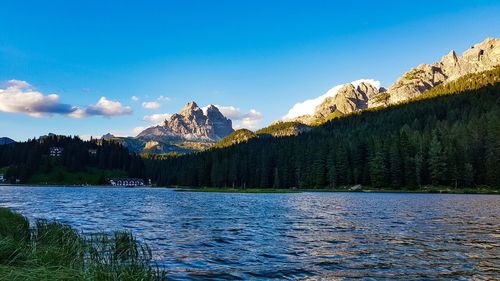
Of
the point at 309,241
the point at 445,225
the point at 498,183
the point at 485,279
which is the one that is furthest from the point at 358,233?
the point at 498,183

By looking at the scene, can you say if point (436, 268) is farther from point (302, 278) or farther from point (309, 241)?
point (309, 241)

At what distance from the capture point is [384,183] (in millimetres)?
149500

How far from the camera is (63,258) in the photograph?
1681 centimetres

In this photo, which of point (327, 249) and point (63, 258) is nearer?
point (63, 258)

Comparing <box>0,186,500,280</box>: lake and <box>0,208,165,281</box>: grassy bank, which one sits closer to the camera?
<box>0,208,165,281</box>: grassy bank

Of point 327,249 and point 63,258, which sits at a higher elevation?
point 63,258

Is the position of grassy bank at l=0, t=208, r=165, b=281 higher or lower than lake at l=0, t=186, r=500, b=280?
higher

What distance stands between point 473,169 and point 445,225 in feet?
366

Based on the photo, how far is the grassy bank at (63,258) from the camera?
1178 centimetres

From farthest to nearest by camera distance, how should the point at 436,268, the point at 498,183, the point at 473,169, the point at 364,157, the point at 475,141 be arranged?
the point at 364,157
the point at 475,141
the point at 473,169
the point at 498,183
the point at 436,268

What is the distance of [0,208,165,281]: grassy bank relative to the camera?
11.8m

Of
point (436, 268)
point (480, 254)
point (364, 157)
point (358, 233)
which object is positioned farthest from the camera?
point (364, 157)

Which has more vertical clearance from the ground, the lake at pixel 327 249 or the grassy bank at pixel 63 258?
the grassy bank at pixel 63 258

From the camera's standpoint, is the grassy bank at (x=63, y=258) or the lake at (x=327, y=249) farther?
the lake at (x=327, y=249)
